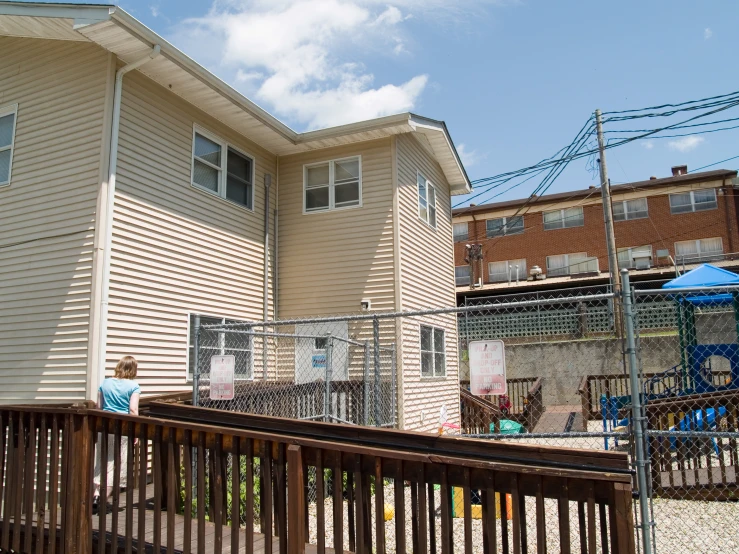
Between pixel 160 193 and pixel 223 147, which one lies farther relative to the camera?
pixel 223 147

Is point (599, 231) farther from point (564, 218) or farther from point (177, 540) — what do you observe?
point (177, 540)

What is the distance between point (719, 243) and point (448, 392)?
24.0 meters

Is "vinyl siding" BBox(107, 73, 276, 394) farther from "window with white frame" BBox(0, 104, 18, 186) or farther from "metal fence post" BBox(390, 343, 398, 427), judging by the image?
"metal fence post" BBox(390, 343, 398, 427)

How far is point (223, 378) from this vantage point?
635 centimetres

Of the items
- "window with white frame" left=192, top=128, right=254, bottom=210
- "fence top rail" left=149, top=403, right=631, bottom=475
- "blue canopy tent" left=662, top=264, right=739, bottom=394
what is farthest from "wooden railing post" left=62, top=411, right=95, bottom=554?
"blue canopy tent" left=662, top=264, right=739, bottom=394

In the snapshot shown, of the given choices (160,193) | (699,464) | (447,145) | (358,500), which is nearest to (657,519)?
(699,464)

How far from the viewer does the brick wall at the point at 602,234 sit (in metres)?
29.9

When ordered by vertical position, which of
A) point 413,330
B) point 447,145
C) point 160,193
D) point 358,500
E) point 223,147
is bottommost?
point 358,500

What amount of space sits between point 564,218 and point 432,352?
23525 mm

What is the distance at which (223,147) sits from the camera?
420 inches

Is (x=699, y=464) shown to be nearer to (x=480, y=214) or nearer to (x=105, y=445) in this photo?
(x=105, y=445)

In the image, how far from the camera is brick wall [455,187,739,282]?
2986cm

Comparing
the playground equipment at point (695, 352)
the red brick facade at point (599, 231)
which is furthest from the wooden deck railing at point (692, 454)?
the red brick facade at point (599, 231)

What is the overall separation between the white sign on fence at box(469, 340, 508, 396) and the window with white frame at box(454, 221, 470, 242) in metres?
30.7
